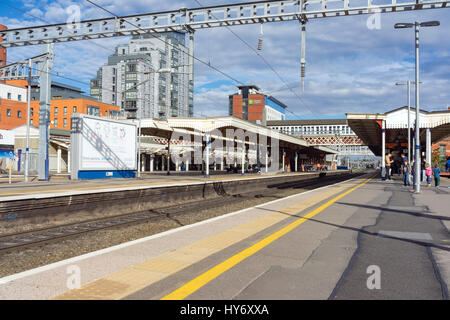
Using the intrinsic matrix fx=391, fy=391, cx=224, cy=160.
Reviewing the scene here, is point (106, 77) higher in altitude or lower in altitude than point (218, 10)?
higher

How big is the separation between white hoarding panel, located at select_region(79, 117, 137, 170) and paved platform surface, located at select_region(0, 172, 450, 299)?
16.1 meters

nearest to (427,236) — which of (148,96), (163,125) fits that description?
(163,125)

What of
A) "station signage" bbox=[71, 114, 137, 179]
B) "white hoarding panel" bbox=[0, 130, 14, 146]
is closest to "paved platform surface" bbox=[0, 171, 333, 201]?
"station signage" bbox=[71, 114, 137, 179]

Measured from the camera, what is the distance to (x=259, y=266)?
5.57 metres

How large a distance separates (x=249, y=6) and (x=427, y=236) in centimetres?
1130

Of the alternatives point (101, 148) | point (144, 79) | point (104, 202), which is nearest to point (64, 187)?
point (104, 202)

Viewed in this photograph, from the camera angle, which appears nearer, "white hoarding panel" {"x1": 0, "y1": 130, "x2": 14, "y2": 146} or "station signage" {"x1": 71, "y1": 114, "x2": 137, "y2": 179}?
"station signage" {"x1": 71, "y1": 114, "x2": 137, "y2": 179}

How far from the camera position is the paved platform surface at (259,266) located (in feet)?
14.6

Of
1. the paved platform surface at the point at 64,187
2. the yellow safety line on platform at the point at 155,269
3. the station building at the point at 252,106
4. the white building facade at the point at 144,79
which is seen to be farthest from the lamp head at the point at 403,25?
the station building at the point at 252,106

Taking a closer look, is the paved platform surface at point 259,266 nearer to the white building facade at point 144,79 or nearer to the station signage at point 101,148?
the station signage at point 101,148

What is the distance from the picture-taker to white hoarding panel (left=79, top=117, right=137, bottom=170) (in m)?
23.3

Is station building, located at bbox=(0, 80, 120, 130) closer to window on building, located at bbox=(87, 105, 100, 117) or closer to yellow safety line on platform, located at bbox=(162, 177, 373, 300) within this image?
window on building, located at bbox=(87, 105, 100, 117)
